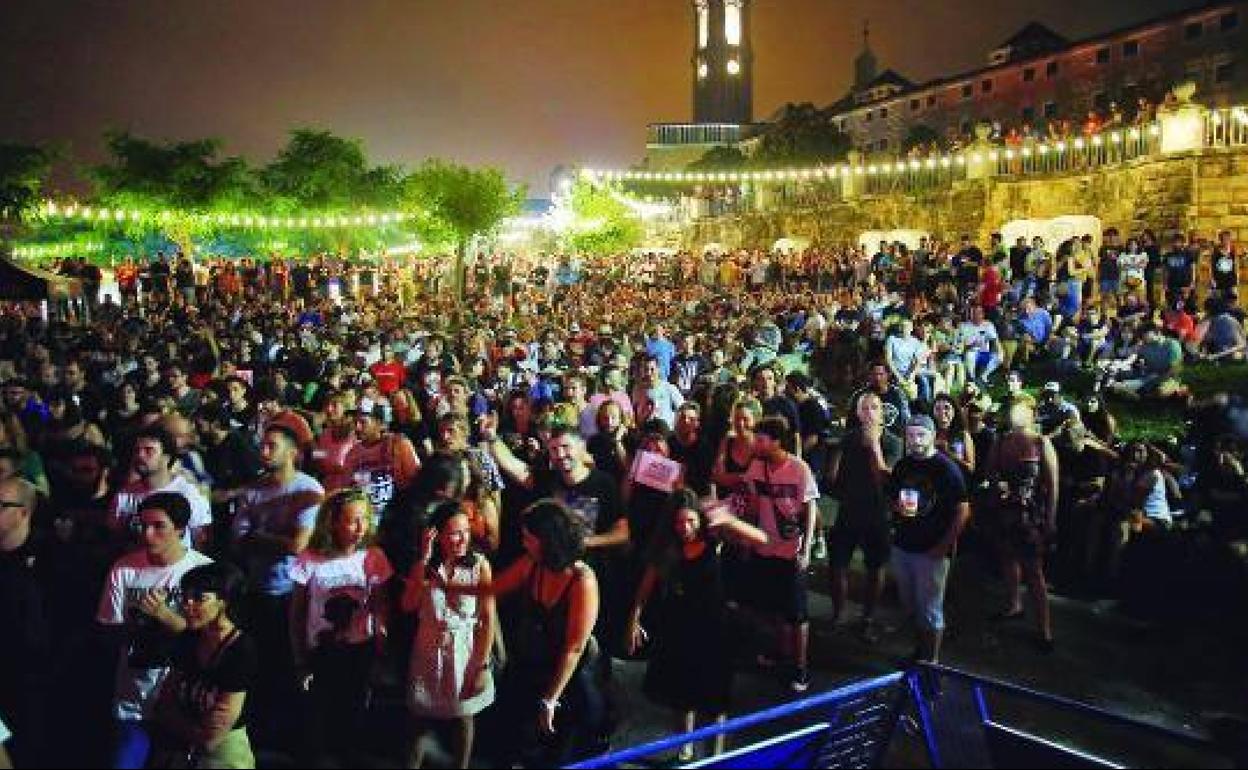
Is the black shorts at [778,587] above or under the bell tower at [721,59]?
under

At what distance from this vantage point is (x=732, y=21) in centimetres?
9775

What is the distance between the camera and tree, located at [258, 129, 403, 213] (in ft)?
188

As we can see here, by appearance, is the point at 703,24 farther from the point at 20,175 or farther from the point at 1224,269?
the point at 1224,269

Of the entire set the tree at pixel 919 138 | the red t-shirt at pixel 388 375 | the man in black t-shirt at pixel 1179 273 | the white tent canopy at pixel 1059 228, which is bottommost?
the red t-shirt at pixel 388 375

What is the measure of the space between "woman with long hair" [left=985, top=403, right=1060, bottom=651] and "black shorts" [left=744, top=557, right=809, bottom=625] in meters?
1.89

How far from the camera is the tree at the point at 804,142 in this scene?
183 feet

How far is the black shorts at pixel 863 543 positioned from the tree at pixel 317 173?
53.2 meters

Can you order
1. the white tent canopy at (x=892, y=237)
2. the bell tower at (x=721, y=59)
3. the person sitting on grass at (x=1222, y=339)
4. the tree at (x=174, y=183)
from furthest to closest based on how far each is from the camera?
the bell tower at (x=721, y=59), the tree at (x=174, y=183), the white tent canopy at (x=892, y=237), the person sitting on grass at (x=1222, y=339)

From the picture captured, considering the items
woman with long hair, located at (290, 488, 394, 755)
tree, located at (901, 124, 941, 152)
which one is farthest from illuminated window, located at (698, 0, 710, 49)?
woman with long hair, located at (290, 488, 394, 755)

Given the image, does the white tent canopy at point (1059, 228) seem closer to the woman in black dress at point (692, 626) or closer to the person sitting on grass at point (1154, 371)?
the person sitting on grass at point (1154, 371)

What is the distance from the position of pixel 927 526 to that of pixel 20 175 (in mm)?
48324

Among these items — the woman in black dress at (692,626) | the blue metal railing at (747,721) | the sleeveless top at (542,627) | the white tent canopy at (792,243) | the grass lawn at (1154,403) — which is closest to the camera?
the blue metal railing at (747,721)

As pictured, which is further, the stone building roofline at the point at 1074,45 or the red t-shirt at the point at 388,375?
the stone building roofline at the point at 1074,45

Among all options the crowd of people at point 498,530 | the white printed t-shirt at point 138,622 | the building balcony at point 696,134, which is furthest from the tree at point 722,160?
the white printed t-shirt at point 138,622
